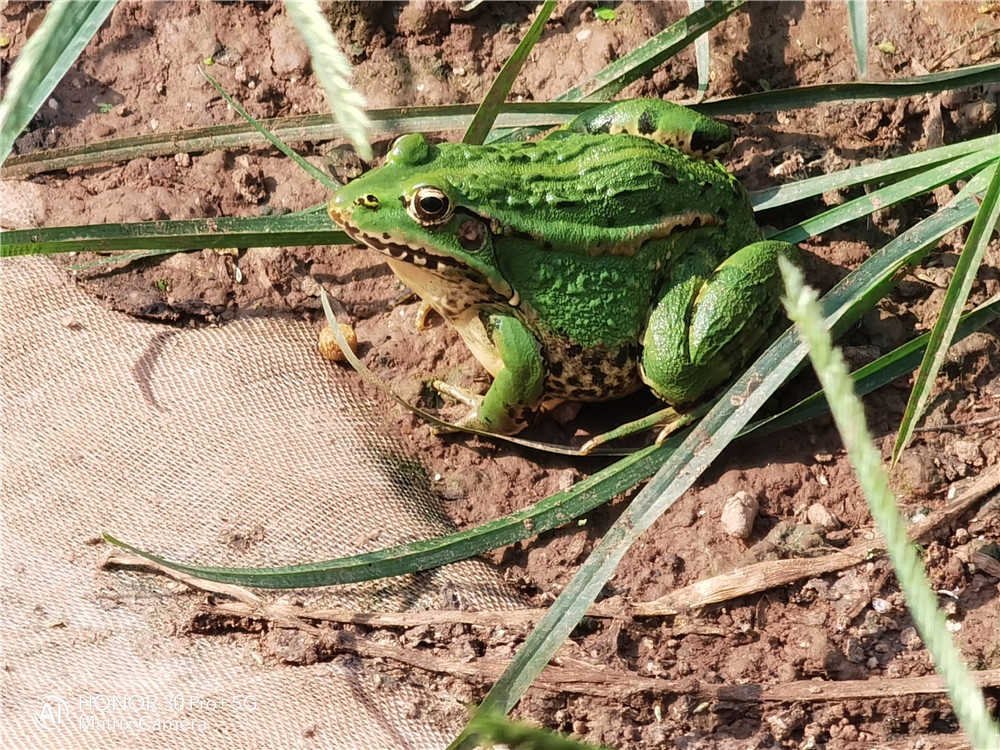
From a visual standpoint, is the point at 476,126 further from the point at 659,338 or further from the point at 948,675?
the point at 948,675

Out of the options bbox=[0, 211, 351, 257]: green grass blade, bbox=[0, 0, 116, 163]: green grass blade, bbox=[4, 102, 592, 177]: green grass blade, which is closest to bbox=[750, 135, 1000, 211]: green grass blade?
bbox=[4, 102, 592, 177]: green grass blade

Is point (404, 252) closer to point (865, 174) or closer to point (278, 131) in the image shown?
point (278, 131)

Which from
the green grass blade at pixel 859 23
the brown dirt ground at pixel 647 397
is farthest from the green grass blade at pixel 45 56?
the green grass blade at pixel 859 23

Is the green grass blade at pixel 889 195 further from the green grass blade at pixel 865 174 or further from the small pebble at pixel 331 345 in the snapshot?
the small pebble at pixel 331 345

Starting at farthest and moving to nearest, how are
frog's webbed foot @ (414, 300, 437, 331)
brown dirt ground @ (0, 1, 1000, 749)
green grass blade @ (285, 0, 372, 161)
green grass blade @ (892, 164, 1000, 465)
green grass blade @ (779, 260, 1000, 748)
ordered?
frog's webbed foot @ (414, 300, 437, 331) < brown dirt ground @ (0, 1, 1000, 749) < green grass blade @ (892, 164, 1000, 465) < green grass blade @ (285, 0, 372, 161) < green grass blade @ (779, 260, 1000, 748)

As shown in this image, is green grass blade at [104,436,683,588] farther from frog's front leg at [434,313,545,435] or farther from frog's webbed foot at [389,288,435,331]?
frog's webbed foot at [389,288,435,331]

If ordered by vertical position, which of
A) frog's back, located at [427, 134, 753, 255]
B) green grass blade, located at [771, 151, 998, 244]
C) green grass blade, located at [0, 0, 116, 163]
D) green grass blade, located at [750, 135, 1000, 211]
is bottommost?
green grass blade, located at [0, 0, 116, 163]

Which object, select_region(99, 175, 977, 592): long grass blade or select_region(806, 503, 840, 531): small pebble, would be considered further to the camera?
select_region(806, 503, 840, 531): small pebble

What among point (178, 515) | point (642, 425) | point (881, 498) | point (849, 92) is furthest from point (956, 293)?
point (178, 515)
